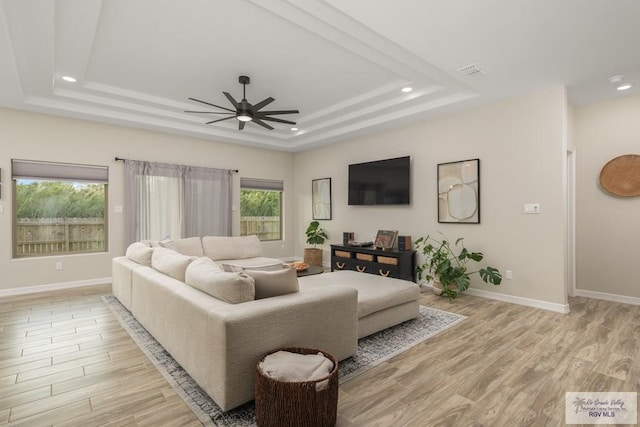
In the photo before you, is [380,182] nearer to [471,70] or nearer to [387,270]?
[387,270]

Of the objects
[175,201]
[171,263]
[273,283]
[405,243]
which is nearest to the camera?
[273,283]

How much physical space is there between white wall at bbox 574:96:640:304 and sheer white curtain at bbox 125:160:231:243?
5.82 meters

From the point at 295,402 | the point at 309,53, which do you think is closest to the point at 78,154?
the point at 309,53

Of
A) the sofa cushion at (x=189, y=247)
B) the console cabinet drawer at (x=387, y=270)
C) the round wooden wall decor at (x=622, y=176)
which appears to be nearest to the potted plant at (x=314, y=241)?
the console cabinet drawer at (x=387, y=270)

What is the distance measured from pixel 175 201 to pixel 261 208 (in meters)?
1.96

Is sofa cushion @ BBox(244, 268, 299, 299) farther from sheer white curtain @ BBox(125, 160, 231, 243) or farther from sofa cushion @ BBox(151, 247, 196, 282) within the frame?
sheer white curtain @ BBox(125, 160, 231, 243)

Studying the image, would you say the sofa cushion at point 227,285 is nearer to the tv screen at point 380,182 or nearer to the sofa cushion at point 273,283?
the sofa cushion at point 273,283

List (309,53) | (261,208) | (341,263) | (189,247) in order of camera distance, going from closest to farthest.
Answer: (309,53)
(189,247)
(341,263)
(261,208)

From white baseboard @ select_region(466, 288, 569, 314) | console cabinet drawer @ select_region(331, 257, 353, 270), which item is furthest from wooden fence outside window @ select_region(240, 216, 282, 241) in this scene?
white baseboard @ select_region(466, 288, 569, 314)

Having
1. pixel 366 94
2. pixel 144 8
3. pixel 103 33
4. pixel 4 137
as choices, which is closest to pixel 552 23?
pixel 366 94

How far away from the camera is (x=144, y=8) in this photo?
2645 millimetres

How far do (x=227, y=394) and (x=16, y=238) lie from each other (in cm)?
481

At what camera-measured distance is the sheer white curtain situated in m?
5.44

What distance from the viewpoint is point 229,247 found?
5348 millimetres
